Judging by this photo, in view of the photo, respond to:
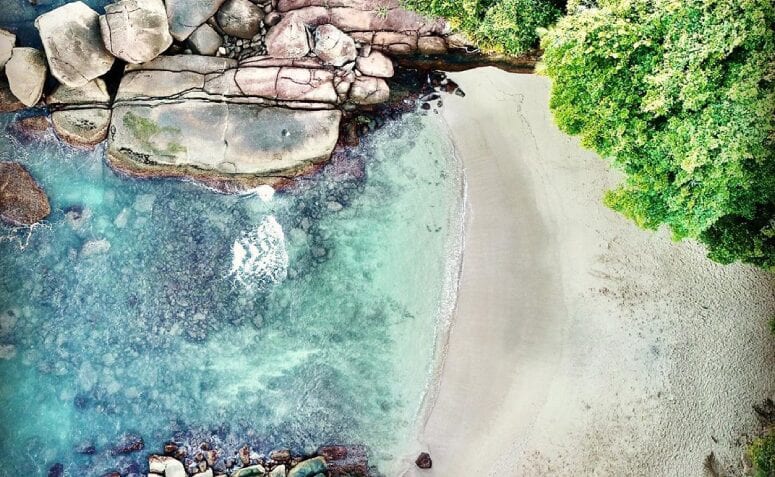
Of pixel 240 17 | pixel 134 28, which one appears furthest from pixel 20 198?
pixel 240 17

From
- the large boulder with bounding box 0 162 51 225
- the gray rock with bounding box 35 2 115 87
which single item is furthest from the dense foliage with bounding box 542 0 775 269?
the large boulder with bounding box 0 162 51 225

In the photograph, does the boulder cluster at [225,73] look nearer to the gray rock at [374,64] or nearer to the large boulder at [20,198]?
the gray rock at [374,64]

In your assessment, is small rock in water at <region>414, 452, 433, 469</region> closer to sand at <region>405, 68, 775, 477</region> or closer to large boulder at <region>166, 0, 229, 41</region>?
sand at <region>405, 68, 775, 477</region>

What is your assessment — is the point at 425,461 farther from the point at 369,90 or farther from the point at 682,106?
the point at 682,106

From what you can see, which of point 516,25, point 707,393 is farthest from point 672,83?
point 707,393

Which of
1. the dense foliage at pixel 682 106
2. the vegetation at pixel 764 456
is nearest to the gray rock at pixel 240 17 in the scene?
the dense foliage at pixel 682 106

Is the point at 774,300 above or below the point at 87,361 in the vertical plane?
above

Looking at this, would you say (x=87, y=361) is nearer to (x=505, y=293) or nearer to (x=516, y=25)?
(x=505, y=293)
